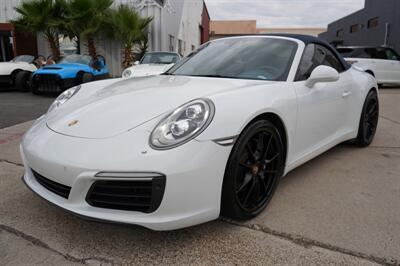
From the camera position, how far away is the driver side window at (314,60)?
2.86 meters

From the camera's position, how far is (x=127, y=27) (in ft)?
45.7

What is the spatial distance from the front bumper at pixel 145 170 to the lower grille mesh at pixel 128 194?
0.03 meters

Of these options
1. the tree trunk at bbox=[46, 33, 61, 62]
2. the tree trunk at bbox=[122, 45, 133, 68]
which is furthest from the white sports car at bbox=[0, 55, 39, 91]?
the tree trunk at bbox=[122, 45, 133, 68]

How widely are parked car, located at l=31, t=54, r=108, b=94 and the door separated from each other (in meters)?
7.55

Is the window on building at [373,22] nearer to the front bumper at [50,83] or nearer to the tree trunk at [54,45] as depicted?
the tree trunk at [54,45]

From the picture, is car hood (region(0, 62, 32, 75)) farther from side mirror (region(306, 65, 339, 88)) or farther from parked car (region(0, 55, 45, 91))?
side mirror (region(306, 65, 339, 88))

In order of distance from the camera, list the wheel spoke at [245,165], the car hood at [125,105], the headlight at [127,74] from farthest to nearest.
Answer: the headlight at [127,74], the wheel spoke at [245,165], the car hood at [125,105]

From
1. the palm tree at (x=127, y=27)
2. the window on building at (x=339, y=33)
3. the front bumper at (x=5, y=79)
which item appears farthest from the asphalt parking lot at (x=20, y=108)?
the window on building at (x=339, y=33)

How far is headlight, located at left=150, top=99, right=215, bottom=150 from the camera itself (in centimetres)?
185

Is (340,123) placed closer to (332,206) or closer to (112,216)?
(332,206)

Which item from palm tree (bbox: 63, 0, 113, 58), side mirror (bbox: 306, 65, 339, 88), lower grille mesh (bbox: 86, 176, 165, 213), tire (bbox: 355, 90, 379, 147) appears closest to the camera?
lower grille mesh (bbox: 86, 176, 165, 213)

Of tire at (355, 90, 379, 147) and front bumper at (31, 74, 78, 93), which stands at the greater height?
tire at (355, 90, 379, 147)

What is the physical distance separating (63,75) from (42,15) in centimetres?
580

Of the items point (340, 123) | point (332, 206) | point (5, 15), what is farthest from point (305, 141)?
point (5, 15)
